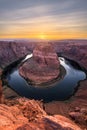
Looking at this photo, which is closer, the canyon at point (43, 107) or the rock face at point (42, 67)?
the canyon at point (43, 107)

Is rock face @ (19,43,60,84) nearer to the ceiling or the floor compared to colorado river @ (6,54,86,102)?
nearer to the ceiling

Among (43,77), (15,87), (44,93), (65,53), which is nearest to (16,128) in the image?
(44,93)

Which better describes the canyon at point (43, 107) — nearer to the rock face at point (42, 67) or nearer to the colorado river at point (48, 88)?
the colorado river at point (48, 88)

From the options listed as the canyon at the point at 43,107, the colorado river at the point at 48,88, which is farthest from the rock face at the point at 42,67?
the canyon at the point at 43,107

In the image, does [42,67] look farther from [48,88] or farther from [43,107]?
[43,107]

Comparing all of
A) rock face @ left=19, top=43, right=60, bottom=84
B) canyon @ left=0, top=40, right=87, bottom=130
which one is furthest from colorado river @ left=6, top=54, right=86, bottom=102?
rock face @ left=19, top=43, right=60, bottom=84

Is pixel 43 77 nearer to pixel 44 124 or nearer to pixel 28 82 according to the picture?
pixel 28 82

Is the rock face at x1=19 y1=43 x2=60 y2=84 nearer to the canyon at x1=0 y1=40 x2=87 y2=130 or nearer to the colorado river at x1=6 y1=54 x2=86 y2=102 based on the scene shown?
the colorado river at x1=6 y1=54 x2=86 y2=102
